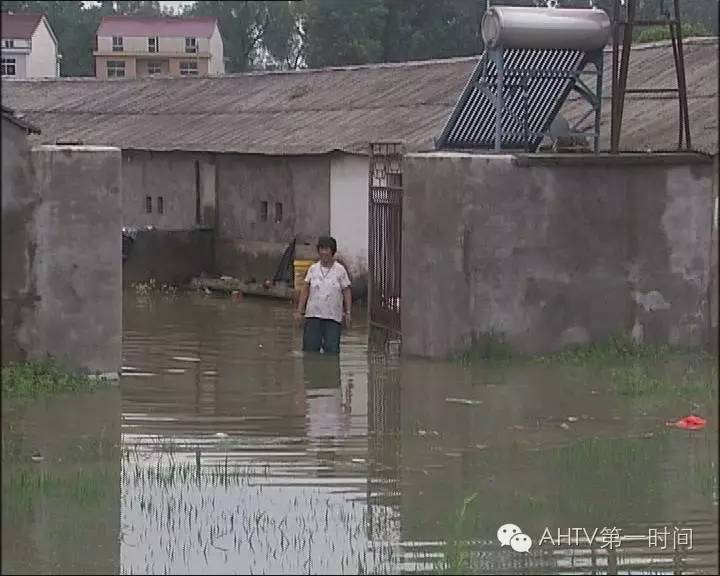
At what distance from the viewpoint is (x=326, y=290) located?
16828 millimetres

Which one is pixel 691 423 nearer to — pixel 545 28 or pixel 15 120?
pixel 545 28

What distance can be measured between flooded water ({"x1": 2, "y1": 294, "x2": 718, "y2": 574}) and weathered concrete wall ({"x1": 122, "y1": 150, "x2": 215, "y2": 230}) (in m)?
13.0

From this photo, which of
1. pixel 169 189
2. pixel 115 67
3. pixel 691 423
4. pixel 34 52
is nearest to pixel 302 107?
pixel 169 189

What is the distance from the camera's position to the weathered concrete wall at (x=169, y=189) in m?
29.4

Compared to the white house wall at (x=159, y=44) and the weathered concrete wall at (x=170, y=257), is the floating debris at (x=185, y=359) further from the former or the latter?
the white house wall at (x=159, y=44)

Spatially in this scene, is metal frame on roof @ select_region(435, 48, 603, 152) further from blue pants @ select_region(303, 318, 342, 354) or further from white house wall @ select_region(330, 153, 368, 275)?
white house wall @ select_region(330, 153, 368, 275)

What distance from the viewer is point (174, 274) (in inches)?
1097

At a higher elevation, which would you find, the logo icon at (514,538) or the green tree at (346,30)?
the green tree at (346,30)

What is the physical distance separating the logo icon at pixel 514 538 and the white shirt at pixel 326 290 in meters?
7.71

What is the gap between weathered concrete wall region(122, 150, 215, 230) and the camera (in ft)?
96.3

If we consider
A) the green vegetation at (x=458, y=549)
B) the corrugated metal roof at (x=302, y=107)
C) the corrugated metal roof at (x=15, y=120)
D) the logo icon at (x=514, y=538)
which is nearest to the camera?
the green vegetation at (x=458, y=549)

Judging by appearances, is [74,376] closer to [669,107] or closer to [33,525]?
[33,525]

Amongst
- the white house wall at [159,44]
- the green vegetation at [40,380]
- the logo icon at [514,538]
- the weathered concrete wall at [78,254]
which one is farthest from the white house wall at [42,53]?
the logo icon at [514,538]

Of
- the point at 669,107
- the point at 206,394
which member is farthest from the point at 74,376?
the point at 669,107
